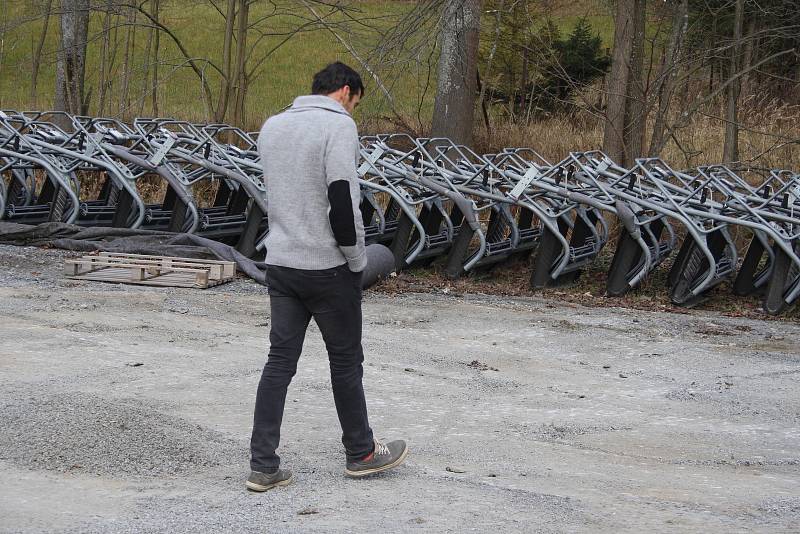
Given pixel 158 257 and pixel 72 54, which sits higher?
pixel 72 54

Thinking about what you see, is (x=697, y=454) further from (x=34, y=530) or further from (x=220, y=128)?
(x=220, y=128)

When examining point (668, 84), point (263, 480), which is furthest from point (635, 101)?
point (263, 480)

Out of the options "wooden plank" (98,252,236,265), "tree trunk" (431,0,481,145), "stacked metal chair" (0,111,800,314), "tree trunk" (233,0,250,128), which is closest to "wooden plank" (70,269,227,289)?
"wooden plank" (98,252,236,265)

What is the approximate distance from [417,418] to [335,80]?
7.39ft

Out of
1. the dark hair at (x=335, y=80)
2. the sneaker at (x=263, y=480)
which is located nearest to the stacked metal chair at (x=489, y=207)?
the dark hair at (x=335, y=80)

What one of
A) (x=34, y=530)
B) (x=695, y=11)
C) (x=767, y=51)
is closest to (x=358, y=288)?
(x=34, y=530)

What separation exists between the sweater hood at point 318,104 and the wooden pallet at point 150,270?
5.88 m

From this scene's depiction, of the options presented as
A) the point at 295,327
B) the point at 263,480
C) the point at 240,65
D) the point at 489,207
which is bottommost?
the point at 263,480

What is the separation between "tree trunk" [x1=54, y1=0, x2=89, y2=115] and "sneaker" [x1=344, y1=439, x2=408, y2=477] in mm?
15118

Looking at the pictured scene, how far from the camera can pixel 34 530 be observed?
4.04 meters

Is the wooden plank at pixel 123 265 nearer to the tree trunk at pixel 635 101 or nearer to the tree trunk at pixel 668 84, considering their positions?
the tree trunk at pixel 635 101

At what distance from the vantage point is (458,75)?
1667 centimetres

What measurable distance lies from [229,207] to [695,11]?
1232 cm

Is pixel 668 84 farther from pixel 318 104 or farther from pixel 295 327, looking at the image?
pixel 295 327
